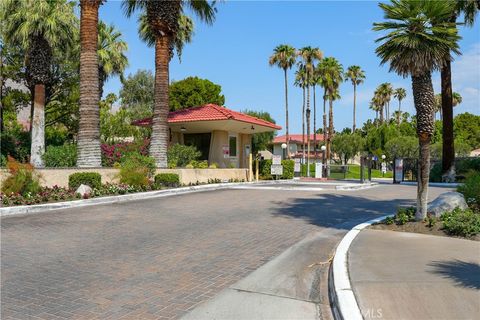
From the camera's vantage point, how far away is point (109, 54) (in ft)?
102

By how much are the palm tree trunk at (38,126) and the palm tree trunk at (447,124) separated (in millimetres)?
23598

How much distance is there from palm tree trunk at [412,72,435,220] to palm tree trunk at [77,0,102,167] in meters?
12.6

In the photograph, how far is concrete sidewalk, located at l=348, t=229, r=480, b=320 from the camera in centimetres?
A: 441

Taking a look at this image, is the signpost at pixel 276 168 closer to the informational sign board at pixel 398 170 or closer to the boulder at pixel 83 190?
the informational sign board at pixel 398 170

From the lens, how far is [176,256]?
729 cm

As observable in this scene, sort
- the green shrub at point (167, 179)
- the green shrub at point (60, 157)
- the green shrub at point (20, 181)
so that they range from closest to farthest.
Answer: the green shrub at point (20, 181) < the green shrub at point (60, 157) < the green shrub at point (167, 179)

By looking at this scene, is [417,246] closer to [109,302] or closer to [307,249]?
[307,249]

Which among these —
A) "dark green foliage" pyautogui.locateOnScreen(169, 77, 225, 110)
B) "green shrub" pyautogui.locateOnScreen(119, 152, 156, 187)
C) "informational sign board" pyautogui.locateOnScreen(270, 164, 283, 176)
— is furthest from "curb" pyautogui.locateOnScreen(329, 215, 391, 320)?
"dark green foliage" pyautogui.locateOnScreen(169, 77, 225, 110)

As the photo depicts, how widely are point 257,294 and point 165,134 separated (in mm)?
16057

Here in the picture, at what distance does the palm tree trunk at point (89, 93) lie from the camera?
17531 mm

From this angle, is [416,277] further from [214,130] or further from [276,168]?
[214,130]

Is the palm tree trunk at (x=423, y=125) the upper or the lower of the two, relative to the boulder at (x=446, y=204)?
upper

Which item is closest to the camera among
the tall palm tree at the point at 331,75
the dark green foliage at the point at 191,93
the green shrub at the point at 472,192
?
the green shrub at the point at 472,192

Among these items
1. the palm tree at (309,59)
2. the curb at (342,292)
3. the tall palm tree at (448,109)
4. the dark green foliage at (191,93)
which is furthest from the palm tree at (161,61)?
the palm tree at (309,59)
